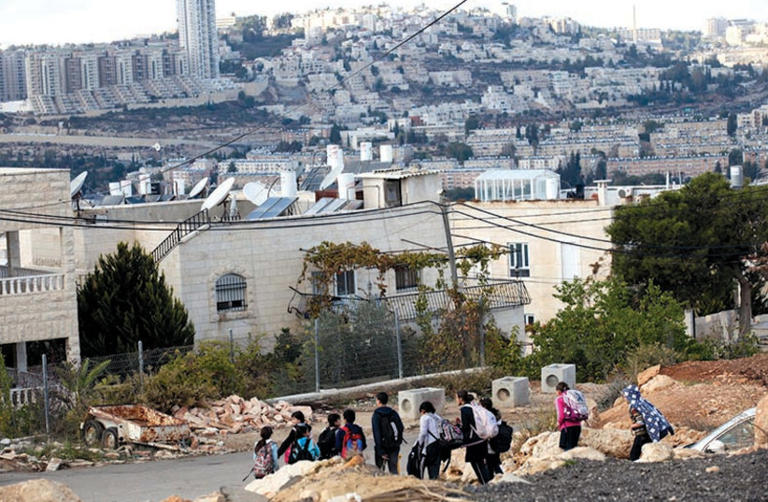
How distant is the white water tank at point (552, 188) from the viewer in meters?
54.8

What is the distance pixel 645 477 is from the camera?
37.8 ft

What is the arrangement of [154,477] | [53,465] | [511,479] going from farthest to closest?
[53,465]
[154,477]
[511,479]

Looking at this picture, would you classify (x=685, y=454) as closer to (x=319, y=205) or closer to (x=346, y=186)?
(x=319, y=205)

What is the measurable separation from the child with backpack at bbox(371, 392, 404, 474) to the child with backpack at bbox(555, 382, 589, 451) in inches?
63.6

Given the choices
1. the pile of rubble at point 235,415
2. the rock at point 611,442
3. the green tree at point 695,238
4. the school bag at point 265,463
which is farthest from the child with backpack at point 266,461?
the green tree at point 695,238

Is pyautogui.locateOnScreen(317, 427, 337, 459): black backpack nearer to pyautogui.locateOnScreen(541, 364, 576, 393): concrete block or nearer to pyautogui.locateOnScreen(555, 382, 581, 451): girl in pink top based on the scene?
pyautogui.locateOnScreen(555, 382, 581, 451): girl in pink top

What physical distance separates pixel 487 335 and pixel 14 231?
8807mm

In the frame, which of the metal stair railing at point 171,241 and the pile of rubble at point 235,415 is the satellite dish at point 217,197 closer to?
the metal stair railing at point 171,241

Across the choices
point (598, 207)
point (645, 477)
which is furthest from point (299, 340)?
point (598, 207)

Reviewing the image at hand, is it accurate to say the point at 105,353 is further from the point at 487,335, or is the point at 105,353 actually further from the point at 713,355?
the point at 713,355

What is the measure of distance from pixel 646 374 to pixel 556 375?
2.44m

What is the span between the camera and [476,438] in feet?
45.4

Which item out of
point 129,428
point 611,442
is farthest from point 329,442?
point 129,428

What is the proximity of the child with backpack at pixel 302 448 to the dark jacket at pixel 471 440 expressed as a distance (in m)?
1.48
